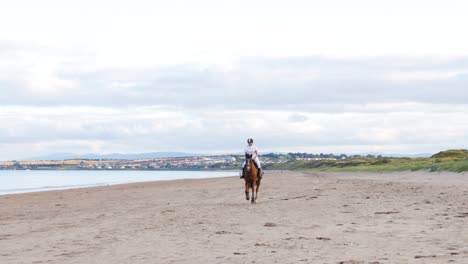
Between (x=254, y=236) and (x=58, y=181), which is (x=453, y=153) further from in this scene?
(x=254, y=236)

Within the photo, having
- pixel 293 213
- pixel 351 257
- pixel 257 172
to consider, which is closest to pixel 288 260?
pixel 351 257

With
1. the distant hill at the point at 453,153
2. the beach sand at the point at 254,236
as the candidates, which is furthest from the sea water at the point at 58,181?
the beach sand at the point at 254,236

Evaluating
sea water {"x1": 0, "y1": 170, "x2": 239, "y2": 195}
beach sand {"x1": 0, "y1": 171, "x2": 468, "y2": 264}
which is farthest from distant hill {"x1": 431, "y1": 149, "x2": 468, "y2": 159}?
beach sand {"x1": 0, "y1": 171, "x2": 468, "y2": 264}

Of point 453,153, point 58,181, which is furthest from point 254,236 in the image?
point 58,181

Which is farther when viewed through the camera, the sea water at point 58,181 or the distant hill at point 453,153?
the distant hill at point 453,153

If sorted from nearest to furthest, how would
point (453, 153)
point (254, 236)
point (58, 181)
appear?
point (254, 236), point (453, 153), point (58, 181)

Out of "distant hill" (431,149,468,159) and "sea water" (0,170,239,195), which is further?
"distant hill" (431,149,468,159)

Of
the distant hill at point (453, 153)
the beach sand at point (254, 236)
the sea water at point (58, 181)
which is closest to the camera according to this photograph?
the beach sand at point (254, 236)

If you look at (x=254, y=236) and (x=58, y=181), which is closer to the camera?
(x=254, y=236)

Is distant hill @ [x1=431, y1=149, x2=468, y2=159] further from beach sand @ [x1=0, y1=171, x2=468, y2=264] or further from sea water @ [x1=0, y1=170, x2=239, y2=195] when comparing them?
beach sand @ [x1=0, y1=171, x2=468, y2=264]

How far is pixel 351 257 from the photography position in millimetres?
11008

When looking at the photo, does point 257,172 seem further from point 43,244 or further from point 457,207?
point 43,244

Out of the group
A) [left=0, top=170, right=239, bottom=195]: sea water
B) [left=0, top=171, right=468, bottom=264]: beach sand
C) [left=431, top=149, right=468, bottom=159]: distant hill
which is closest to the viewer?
[left=0, top=171, right=468, bottom=264]: beach sand

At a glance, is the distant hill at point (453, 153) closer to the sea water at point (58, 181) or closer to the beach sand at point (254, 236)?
the sea water at point (58, 181)
